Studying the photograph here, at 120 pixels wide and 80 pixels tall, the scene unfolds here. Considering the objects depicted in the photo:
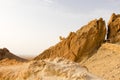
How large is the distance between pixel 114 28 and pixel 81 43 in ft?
12.5

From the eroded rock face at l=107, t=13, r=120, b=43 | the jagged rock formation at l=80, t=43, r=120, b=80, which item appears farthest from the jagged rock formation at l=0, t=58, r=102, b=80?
the eroded rock face at l=107, t=13, r=120, b=43

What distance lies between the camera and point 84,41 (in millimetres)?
23516

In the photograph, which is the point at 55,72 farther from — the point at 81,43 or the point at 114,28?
the point at 114,28

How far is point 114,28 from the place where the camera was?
81.7ft

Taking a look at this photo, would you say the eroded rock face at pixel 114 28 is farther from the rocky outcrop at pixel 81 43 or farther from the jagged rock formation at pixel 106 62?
the jagged rock formation at pixel 106 62

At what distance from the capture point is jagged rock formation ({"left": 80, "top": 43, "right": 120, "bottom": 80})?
17186 millimetres

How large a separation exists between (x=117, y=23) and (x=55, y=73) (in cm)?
2054

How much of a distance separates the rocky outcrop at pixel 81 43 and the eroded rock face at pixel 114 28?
0.89 metres

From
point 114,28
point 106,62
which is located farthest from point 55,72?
point 114,28

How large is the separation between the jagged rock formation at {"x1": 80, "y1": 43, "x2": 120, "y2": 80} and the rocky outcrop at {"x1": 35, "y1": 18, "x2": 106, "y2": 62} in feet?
3.98

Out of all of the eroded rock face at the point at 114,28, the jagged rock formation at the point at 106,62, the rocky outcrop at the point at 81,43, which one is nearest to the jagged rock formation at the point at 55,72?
the jagged rock formation at the point at 106,62

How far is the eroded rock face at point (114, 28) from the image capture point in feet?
81.3

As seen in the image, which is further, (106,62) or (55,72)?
(106,62)

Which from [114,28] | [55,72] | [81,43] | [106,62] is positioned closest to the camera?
[55,72]
